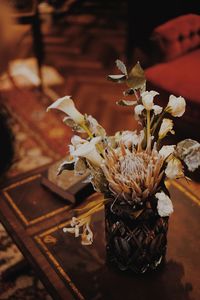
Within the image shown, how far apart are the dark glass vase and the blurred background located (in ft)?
2.41

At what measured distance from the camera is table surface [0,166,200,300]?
1534mm

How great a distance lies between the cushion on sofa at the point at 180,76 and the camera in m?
2.65

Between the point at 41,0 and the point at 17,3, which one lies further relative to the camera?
the point at 41,0

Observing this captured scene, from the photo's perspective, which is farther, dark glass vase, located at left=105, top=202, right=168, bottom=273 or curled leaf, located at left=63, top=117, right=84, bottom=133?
curled leaf, located at left=63, top=117, right=84, bottom=133

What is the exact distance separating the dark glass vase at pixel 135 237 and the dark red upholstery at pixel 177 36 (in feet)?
5.44

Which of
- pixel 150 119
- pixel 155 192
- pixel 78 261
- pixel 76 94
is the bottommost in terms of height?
pixel 76 94

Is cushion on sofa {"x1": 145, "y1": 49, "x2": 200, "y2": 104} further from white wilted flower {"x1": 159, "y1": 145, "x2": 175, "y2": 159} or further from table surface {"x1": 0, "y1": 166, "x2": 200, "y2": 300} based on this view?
white wilted flower {"x1": 159, "y1": 145, "x2": 175, "y2": 159}

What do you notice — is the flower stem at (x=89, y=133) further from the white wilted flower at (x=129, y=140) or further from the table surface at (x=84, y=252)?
the table surface at (x=84, y=252)

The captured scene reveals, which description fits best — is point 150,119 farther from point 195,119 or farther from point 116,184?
point 195,119

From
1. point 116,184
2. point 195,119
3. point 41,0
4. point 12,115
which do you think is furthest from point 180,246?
point 41,0

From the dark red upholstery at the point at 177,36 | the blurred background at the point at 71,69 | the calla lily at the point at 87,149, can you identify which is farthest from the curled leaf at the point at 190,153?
the dark red upholstery at the point at 177,36

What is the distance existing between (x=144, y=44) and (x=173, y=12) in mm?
499

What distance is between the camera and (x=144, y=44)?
159 inches

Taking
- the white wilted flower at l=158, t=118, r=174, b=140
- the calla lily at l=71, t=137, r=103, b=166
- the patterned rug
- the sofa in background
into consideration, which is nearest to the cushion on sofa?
Result: the sofa in background
